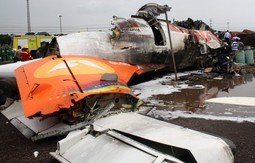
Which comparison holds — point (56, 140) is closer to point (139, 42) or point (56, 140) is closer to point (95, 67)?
point (95, 67)

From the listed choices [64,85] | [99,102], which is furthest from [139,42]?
[64,85]

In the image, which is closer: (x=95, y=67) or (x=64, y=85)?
(x=64, y=85)

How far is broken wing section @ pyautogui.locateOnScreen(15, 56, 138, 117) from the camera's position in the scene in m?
4.94

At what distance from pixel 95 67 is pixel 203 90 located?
13.7 feet

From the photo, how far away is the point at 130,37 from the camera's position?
29.8 ft

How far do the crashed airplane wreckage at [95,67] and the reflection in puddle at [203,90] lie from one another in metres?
1.02

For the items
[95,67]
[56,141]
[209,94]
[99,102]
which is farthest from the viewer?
[209,94]

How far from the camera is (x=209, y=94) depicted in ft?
28.3

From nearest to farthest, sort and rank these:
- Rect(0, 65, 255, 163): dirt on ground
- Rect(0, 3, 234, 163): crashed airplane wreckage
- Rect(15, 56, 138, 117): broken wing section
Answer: Rect(0, 3, 234, 163): crashed airplane wreckage, Rect(0, 65, 255, 163): dirt on ground, Rect(15, 56, 138, 117): broken wing section

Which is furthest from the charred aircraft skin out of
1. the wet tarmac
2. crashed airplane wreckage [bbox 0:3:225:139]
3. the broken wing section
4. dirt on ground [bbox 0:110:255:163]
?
dirt on ground [bbox 0:110:255:163]

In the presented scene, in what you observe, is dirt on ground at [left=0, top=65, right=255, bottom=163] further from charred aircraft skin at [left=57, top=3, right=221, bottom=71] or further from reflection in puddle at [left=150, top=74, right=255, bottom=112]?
charred aircraft skin at [left=57, top=3, right=221, bottom=71]

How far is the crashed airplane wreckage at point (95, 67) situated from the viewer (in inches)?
204

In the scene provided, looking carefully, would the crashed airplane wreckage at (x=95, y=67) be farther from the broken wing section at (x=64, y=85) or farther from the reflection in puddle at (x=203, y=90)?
the reflection in puddle at (x=203, y=90)

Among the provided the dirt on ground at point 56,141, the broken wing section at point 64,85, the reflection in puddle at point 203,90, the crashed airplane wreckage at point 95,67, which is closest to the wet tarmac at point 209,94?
the reflection in puddle at point 203,90
